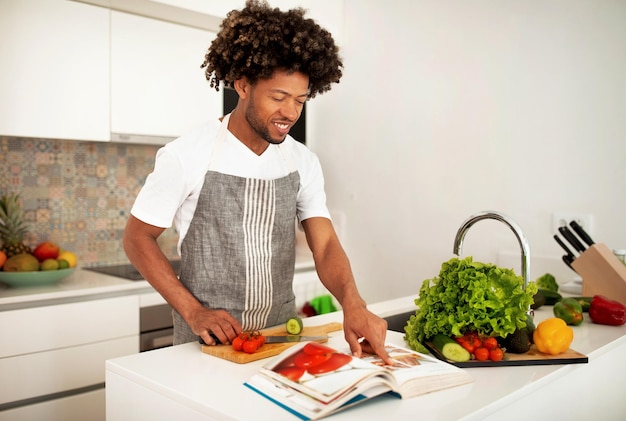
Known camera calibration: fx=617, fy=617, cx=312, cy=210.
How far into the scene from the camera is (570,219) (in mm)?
2580

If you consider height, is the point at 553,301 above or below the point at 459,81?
below

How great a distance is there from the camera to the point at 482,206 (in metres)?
2.89

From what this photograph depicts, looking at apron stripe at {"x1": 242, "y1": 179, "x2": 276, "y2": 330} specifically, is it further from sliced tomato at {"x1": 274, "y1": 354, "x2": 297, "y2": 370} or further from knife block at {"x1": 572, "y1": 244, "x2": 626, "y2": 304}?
knife block at {"x1": 572, "y1": 244, "x2": 626, "y2": 304}

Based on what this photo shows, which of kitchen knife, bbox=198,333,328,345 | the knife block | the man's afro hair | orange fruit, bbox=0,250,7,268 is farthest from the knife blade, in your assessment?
orange fruit, bbox=0,250,7,268

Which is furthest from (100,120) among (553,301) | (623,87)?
(623,87)

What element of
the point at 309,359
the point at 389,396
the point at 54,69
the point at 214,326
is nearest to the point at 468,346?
the point at 389,396

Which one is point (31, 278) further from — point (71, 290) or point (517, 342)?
point (517, 342)

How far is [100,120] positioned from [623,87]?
2.21 m

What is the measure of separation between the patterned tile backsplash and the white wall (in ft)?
3.69

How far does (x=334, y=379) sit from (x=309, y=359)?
0.31ft

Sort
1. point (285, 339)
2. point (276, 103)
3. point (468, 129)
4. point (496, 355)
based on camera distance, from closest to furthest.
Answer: point (496, 355), point (285, 339), point (276, 103), point (468, 129)

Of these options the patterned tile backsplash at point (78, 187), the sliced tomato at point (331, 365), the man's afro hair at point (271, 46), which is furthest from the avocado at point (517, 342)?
the patterned tile backsplash at point (78, 187)

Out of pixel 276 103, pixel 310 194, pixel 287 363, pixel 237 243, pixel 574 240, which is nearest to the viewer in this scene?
pixel 287 363

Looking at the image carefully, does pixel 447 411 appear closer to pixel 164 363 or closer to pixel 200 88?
pixel 164 363
